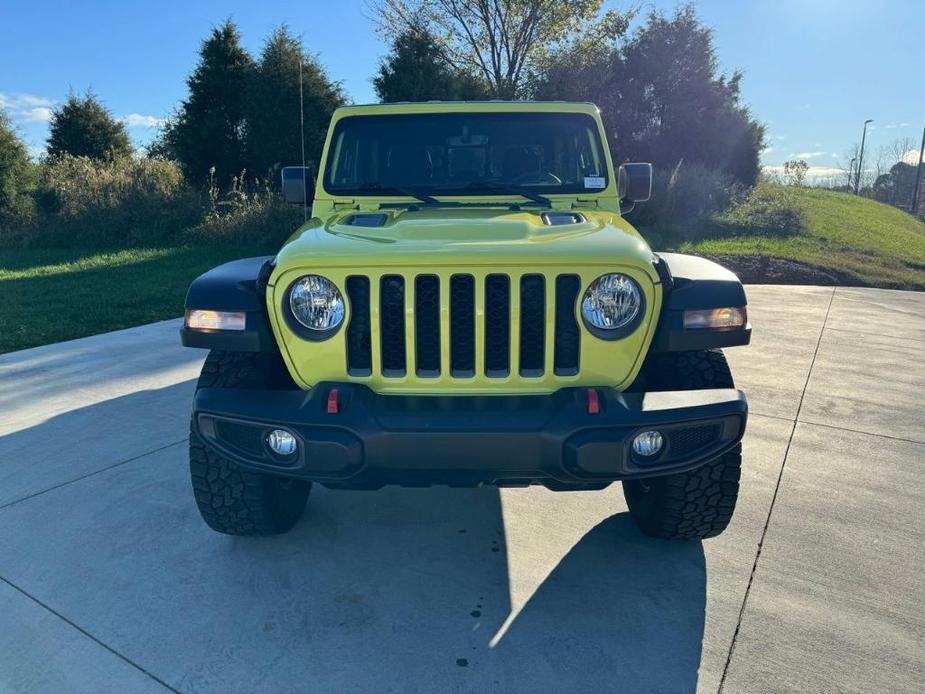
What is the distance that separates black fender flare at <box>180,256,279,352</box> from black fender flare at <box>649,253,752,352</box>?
138cm

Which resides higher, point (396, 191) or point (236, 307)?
point (396, 191)

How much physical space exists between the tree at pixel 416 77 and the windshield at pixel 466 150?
41.0 ft

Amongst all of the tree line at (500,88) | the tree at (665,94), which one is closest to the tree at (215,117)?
the tree line at (500,88)

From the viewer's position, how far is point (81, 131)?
19.3 m

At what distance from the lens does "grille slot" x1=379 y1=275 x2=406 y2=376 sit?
90.4 inches

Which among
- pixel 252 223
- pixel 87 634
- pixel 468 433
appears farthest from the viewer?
pixel 252 223

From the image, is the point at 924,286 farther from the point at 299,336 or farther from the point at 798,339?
the point at 299,336

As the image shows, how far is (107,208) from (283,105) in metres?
4.33

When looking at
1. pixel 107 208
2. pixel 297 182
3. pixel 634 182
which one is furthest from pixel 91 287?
pixel 634 182

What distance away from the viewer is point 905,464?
3.80m

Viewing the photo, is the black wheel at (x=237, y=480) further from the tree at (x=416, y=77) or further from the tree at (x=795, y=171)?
the tree at (x=795, y=171)

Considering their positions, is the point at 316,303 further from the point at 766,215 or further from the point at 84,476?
the point at 766,215

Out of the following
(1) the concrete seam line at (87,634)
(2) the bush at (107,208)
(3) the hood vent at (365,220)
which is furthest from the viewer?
(2) the bush at (107,208)

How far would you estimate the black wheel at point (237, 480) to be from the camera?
2542mm
